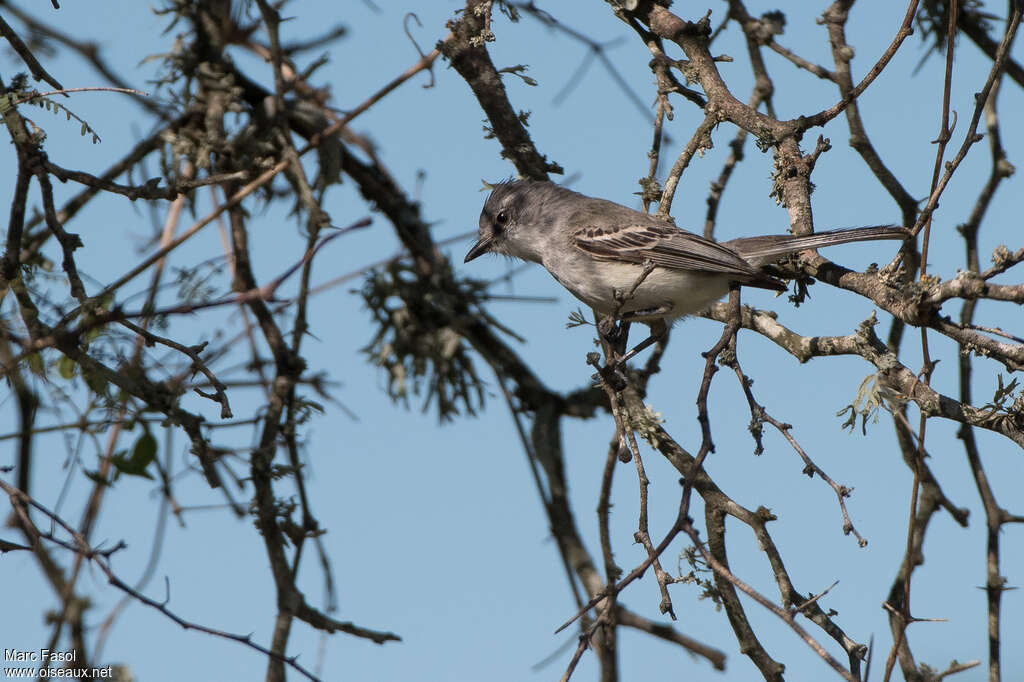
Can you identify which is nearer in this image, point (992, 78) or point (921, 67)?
point (992, 78)

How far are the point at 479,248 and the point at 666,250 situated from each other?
1.27 meters

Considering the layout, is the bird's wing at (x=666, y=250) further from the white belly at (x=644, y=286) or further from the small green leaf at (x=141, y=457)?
the small green leaf at (x=141, y=457)

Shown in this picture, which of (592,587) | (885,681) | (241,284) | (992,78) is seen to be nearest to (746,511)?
(885,681)

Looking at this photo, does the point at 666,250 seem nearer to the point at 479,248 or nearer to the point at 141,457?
the point at 479,248

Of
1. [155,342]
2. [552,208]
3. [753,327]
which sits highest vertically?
[552,208]

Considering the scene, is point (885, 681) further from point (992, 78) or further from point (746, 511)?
point (992, 78)

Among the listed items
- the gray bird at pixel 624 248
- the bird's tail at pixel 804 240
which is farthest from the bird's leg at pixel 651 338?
the bird's tail at pixel 804 240

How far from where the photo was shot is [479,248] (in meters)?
5.59

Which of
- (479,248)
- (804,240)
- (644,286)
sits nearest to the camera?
(804,240)

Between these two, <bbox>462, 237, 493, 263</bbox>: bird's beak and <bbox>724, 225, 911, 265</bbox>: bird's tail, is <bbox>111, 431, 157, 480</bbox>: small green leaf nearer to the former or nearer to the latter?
<bbox>462, 237, 493, 263</bbox>: bird's beak

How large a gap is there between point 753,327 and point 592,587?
1.38m

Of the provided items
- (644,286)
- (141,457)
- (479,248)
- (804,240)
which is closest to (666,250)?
(644,286)

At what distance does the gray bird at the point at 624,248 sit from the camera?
4.30 m

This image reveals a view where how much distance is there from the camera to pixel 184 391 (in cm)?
394
